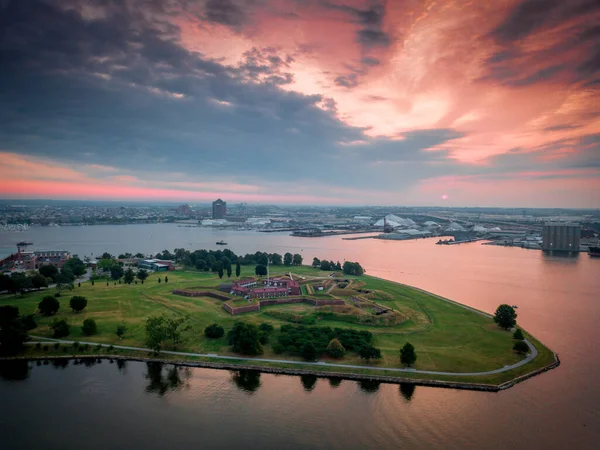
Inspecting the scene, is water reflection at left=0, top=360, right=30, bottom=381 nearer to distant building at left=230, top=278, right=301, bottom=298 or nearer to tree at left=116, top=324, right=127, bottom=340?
tree at left=116, top=324, right=127, bottom=340

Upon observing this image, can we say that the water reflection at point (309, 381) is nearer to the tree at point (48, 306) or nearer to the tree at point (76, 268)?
the tree at point (48, 306)

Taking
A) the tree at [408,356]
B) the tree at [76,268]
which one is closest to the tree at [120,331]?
the tree at [408,356]

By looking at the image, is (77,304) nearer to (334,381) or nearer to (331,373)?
(331,373)

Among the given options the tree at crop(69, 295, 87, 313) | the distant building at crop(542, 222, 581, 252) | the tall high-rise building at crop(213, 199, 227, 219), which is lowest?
the tree at crop(69, 295, 87, 313)

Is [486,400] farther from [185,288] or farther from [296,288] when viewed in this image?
[185,288]

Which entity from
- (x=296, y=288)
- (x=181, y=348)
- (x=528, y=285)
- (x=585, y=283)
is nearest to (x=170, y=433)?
(x=181, y=348)

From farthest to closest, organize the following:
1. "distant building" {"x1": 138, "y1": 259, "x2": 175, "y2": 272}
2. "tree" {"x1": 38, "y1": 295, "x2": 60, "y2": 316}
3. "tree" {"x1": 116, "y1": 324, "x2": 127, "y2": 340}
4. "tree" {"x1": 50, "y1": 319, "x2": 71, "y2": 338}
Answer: "distant building" {"x1": 138, "y1": 259, "x2": 175, "y2": 272} < "tree" {"x1": 38, "y1": 295, "x2": 60, "y2": 316} < "tree" {"x1": 116, "y1": 324, "x2": 127, "y2": 340} < "tree" {"x1": 50, "y1": 319, "x2": 71, "y2": 338}

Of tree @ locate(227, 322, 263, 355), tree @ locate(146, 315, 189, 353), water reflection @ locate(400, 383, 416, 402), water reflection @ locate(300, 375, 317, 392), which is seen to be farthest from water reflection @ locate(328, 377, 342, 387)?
tree @ locate(146, 315, 189, 353)
